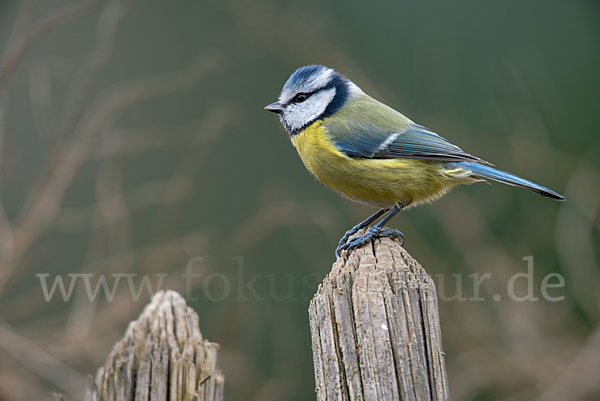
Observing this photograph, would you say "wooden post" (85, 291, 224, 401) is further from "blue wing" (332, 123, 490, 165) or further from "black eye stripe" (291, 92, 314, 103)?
"black eye stripe" (291, 92, 314, 103)

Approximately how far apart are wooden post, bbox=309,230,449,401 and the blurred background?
1920mm

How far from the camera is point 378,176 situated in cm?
292

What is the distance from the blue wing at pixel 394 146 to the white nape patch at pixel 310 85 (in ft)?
1.33

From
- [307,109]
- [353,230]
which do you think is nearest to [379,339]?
[353,230]

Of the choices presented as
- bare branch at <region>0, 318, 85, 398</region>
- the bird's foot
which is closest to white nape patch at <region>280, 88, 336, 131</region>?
the bird's foot

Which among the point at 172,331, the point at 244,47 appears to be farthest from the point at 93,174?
the point at 172,331

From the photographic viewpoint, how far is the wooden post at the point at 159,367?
150cm

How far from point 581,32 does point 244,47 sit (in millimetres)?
2770

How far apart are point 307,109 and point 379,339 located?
2.07 metres

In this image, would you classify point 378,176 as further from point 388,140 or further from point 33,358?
point 33,358

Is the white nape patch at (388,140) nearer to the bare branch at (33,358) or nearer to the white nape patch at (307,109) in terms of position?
the white nape patch at (307,109)

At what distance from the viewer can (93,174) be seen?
5.50 m

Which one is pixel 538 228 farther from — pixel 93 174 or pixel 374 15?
pixel 93 174

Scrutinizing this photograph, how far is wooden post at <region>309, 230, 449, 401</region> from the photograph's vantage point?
1.43 metres
